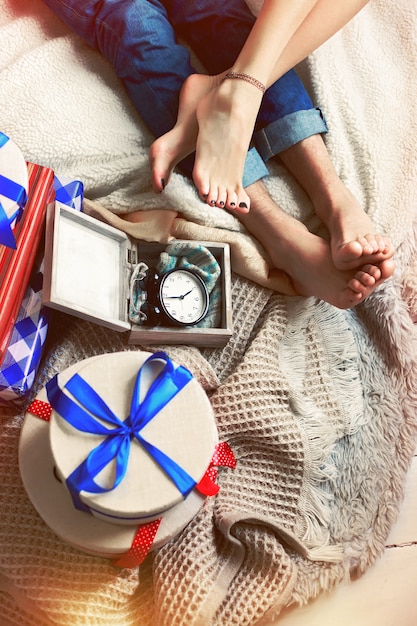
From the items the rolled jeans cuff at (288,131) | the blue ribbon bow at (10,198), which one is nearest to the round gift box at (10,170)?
the blue ribbon bow at (10,198)

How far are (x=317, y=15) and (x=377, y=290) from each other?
0.45 metres

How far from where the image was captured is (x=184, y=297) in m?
0.85

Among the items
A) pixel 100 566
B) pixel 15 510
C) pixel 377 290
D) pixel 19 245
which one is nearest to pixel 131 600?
pixel 100 566

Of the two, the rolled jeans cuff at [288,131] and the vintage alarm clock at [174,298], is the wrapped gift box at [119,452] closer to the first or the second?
the vintage alarm clock at [174,298]

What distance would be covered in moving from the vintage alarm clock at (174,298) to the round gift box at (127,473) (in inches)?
5.2

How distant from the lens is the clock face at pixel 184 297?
2.76 feet

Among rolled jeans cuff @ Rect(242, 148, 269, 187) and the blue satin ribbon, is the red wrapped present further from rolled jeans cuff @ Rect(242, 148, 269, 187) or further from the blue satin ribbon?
rolled jeans cuff @ Rect(242, 148, 269, 187)

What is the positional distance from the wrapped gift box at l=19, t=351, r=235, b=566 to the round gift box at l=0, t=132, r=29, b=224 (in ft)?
0.69

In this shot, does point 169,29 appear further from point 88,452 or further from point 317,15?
point 88,452

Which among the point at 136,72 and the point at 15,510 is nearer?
the point at 15,510

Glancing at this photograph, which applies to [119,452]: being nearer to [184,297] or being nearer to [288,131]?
[184,297]

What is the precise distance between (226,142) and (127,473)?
499 millimetres

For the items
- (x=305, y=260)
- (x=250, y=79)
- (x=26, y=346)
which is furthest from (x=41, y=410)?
(x=250, y=79)

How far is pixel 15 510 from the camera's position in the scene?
780 millimetres
